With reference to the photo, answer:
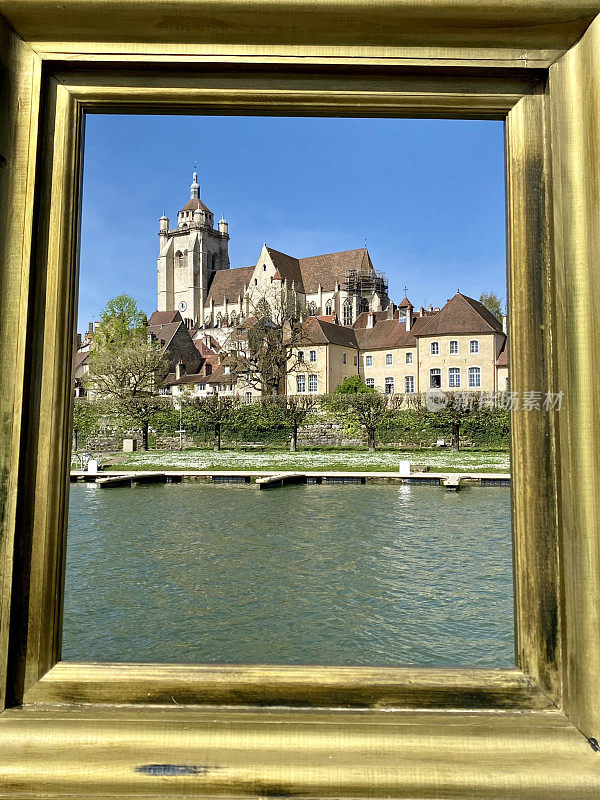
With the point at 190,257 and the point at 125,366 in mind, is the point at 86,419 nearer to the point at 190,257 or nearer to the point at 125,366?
the point at 125,366

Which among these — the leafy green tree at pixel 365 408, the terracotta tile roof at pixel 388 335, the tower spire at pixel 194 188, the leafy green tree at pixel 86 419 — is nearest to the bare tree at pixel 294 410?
the leafy green tree at pixel 365 408

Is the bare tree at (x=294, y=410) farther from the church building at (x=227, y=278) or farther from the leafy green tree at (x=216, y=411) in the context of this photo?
the church building at (x=227, y=278)

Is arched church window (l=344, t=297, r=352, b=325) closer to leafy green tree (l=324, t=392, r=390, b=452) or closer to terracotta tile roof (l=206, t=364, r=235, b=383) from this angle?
terracotta tile roof (l=206, t=364, r=235, b=383)

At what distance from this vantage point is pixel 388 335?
34875 millimetres

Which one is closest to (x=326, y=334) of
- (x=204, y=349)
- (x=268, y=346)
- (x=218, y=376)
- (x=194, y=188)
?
(x=218, y=376)

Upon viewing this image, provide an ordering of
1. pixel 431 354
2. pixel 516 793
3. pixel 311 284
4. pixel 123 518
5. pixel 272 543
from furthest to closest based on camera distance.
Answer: pixel 311 284
pixel 431 354
pixel 123 518
pixel 272 543
pixel 516 793

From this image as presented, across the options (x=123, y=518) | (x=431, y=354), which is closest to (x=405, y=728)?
(x=123, y=518)

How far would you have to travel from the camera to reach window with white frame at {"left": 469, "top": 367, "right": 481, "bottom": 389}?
96.4 feet

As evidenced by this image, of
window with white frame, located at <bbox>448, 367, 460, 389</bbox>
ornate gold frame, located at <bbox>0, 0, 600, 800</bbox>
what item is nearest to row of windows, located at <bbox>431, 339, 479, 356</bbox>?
window with white frame, located at <bbox>448, 367, 460, 389</bbox>

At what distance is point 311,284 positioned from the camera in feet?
162

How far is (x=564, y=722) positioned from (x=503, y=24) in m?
0.89

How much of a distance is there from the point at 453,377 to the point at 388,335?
18.8 ft

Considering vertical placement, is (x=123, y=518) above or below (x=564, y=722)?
below

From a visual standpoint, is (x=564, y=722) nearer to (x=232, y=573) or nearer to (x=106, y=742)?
(x=106, y=742)
